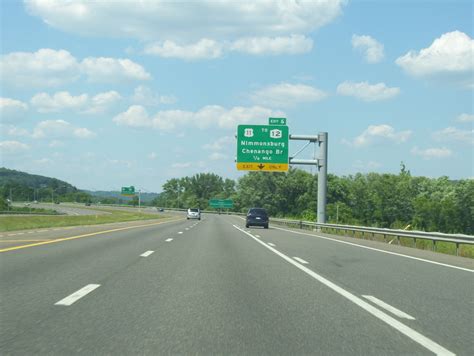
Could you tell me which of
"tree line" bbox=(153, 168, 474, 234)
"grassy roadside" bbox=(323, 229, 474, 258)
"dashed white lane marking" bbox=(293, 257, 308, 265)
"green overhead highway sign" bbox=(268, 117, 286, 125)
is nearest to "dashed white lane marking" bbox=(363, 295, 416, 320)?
"dashed white lane marking" bbox=(293, 257, 308, 265)

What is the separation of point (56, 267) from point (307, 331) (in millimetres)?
7504

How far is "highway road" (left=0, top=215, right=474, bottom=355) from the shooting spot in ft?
19.9

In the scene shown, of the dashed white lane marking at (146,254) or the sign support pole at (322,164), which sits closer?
the dashed white lane marking at (146,254)

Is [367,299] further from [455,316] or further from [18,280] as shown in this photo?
[18,280]

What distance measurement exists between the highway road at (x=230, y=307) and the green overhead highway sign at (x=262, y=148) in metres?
30.2

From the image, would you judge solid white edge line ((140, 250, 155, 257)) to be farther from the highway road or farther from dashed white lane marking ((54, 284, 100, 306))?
dashed white lane marking ((54, 284, 100, 306))

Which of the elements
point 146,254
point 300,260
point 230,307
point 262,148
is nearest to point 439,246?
point 300,260

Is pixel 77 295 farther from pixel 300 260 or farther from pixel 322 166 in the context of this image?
pixel 322 166

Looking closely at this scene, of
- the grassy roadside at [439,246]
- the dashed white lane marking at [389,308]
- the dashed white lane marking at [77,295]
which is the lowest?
the dashed white lane marking at [77,295]

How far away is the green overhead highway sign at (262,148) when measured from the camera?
147ft

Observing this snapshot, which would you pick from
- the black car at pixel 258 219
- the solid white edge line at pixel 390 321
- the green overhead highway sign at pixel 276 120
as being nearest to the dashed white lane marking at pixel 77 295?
the solid white edge line at pixel 390 321

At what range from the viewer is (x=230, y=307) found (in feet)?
26.9

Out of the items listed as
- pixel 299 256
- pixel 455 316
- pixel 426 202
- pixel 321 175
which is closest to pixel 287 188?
pixel 426 202

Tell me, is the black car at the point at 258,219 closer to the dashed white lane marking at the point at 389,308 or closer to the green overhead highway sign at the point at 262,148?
the green overhead highway sign at the point at 262,148
